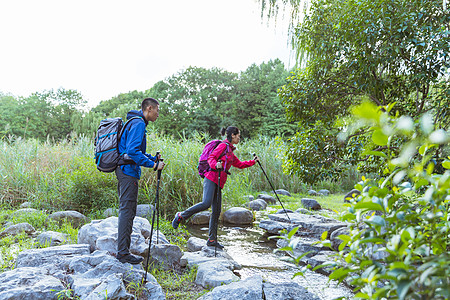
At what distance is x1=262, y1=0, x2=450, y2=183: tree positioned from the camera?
4191mm

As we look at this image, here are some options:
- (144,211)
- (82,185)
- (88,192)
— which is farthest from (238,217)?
(82,185)

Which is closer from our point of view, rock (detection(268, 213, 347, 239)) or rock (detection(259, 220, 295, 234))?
rock (detection(268, 213, 347, 239))

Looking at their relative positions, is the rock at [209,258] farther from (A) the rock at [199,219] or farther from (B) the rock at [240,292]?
(A) the rock at [199,219]

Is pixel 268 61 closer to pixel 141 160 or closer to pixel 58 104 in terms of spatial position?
pixel 58 104

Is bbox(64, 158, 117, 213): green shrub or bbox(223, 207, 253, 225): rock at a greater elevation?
bbox(64, 158, 117, 213): green shrub

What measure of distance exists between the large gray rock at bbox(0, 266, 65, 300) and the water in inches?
82.4

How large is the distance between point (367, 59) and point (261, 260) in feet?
11.3

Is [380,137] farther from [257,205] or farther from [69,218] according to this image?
[257,205]

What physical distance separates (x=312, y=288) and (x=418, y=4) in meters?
4.16

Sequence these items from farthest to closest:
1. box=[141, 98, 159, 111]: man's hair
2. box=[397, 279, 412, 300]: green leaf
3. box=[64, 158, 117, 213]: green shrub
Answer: box=[64, 158, 117, 213]: green shrub → box=[141, 98, 159, 111]: man's hair → box=[397, 279, 412, 300]: green leaf

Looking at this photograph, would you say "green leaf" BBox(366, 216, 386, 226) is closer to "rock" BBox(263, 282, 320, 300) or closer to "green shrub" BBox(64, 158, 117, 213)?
"rock" BBox(263, 282, 320, 300)

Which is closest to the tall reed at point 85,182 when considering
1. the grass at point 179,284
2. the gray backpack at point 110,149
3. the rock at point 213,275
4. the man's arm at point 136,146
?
→ the grass at point 179,284

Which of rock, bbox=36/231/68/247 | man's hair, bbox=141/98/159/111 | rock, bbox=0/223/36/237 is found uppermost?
man's hair, bbox=141/98/159/111

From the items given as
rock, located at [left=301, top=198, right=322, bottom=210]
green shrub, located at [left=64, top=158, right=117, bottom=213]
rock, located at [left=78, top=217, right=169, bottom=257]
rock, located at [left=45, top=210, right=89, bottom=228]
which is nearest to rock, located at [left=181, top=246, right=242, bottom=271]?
rock, located at [left=78, top=217, right=169, bottom=257]
